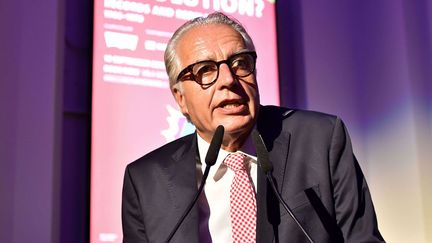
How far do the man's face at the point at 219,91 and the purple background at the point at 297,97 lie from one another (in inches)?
44.5

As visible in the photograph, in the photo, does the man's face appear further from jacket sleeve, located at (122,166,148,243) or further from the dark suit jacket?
jacket sleeve, located at (122,166,148,243)

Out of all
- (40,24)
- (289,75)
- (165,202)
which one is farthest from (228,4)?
(165,202)

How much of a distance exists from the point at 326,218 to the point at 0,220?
4.73 feet

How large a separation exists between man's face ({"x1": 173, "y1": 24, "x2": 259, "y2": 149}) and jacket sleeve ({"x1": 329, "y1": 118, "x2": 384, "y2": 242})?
0.19m

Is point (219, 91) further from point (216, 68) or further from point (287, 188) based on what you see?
point (287, 188)

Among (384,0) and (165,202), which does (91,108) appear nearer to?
(165,202)

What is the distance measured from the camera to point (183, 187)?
1.39m

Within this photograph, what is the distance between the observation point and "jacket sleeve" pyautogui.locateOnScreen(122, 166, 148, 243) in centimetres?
144

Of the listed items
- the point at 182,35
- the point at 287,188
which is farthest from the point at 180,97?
the point at 287,188

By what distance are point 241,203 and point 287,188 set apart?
103mm

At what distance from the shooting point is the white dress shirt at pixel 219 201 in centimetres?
133

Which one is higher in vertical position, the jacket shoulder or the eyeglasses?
the eyeglasses

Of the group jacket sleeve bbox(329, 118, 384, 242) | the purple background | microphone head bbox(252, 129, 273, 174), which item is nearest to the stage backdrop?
the purple background

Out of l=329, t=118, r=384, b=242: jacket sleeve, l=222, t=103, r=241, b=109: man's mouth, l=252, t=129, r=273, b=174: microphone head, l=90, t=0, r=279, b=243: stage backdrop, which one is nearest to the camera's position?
l=252, t=129, r=273, b=174: microphone head
